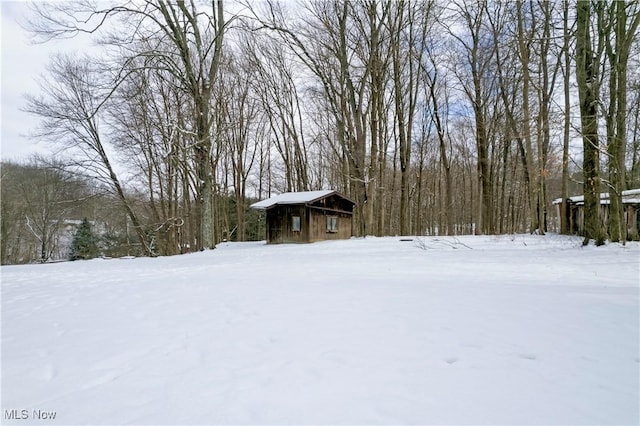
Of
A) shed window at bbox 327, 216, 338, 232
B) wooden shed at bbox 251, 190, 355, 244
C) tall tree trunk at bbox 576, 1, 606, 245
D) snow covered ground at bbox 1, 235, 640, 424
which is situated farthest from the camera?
shed window at bbox 327, 216, 338, 232

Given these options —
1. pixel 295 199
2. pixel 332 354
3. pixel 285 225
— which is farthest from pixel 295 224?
pixel 332 354

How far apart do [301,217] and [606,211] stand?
1431cm

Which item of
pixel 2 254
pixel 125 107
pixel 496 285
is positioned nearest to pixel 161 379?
pixel 496 285

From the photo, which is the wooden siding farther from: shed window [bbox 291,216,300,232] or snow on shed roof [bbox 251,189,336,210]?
snow on shed roof [bbox 251,189,336,210]

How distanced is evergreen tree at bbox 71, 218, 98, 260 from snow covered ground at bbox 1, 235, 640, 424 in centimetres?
2625

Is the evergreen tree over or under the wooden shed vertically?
under

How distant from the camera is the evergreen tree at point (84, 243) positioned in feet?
85.4

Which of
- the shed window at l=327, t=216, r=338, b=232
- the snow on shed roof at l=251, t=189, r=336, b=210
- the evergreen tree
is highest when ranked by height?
the snow on shed roof at l=251, t=189, r=336, b=210

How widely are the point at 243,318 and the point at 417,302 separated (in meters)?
2.08

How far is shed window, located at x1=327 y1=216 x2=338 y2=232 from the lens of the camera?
1866 cm

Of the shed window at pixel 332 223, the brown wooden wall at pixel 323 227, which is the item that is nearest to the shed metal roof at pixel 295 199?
the brown wooden wall at pixel 323 227

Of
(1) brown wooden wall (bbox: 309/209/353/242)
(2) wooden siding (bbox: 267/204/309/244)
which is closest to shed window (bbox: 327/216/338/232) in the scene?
(1) brown wooden wall (bbox: 309/209/353/242)

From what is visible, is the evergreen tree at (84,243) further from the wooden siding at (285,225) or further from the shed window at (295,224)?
the shed window at (295,224)

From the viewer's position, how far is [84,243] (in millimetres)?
26172
